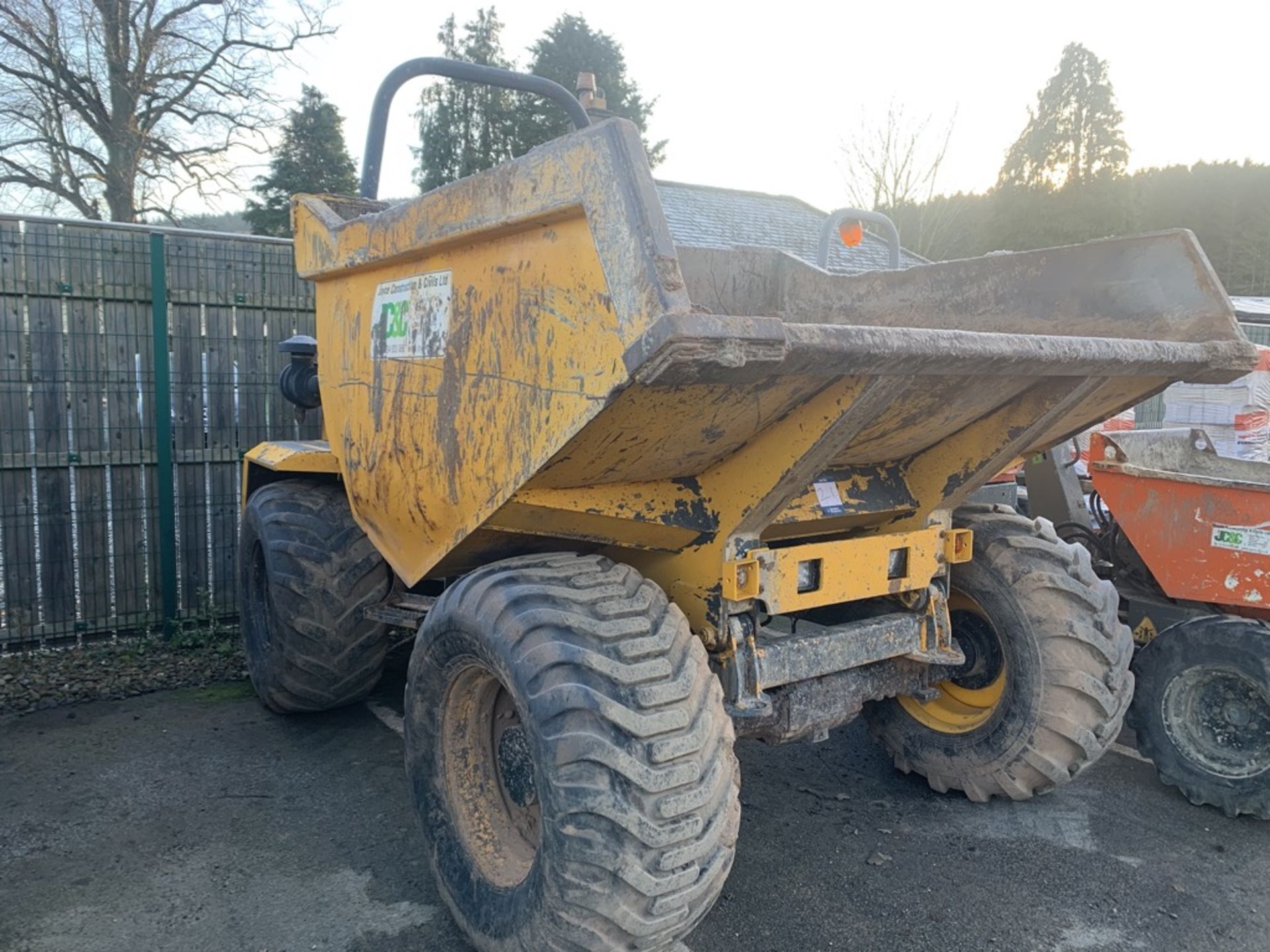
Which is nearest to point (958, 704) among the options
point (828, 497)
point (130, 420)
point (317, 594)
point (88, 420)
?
point (828, 497)

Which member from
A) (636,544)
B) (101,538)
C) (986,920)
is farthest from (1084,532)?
(101,538)

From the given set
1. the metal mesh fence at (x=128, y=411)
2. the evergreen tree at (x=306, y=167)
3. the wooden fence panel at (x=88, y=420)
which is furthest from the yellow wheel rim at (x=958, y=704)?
the evergreen tree at (x=306, y=167)

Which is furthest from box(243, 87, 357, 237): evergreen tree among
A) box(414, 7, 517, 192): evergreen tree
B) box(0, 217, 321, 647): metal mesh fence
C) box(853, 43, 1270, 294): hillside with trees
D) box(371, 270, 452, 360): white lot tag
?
box(371, 270, 452, 360): white lot tag

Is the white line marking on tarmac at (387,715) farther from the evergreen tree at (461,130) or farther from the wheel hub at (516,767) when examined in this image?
the evergreen tree at (461,130)

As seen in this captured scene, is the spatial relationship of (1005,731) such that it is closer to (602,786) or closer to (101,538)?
(602,786)

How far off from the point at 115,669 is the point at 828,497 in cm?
444

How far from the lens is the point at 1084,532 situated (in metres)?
4.95

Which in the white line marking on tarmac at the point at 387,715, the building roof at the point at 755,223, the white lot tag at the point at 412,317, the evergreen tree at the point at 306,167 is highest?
the evergreen tree at the point at 306,167

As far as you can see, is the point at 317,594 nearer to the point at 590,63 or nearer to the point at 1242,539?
the point at 1242,539

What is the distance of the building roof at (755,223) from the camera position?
565 inches

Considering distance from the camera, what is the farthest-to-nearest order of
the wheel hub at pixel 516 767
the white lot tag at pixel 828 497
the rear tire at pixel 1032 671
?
the rear tire at pixel 1032 671 → the white lot tag at pixel 828 497 → the wheel hub at pixel 516 767

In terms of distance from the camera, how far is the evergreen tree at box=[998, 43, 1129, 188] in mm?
34219

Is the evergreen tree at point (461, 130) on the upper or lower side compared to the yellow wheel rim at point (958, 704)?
upper

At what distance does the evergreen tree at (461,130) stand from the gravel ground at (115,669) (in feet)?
81.5
